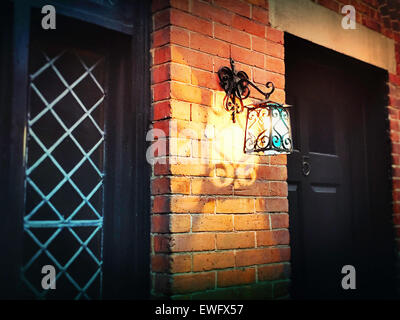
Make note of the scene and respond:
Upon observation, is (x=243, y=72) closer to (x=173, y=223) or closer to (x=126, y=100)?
(x=126, y=100)

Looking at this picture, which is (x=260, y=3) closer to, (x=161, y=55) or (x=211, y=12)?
(x=211, y=12)

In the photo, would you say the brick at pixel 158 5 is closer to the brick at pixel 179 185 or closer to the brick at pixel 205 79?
the brick at pixel 205 79

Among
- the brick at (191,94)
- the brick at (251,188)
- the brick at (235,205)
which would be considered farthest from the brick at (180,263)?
the brick at (191,94)

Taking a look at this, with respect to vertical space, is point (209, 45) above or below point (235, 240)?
above

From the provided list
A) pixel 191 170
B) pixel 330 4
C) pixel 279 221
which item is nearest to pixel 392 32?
pixel 330 4

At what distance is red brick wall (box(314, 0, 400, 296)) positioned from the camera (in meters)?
3.22

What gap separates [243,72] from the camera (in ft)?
7.77

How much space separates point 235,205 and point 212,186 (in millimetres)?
181

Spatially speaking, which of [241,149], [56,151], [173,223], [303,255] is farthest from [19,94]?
[303,255]

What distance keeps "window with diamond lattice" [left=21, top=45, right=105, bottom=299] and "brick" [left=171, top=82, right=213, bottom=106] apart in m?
0.37

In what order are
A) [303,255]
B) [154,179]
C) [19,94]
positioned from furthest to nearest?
[303,255], [154,179], [19,94]

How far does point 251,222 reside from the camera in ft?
7.67

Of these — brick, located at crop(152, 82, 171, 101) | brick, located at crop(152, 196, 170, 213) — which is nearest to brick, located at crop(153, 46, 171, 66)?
brick, located at crop(152, 82, 171, 101)

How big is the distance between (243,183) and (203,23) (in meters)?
0.84
